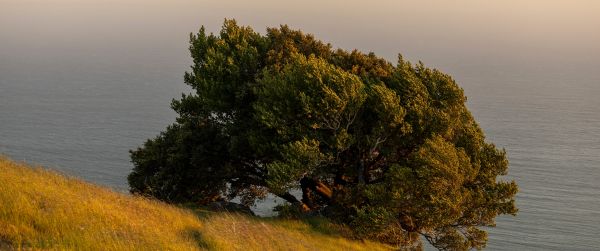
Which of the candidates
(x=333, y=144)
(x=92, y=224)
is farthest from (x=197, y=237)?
(x=333, y=144)

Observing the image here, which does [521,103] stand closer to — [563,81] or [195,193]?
[563,81]

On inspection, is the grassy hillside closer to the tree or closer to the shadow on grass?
the shadow on grass

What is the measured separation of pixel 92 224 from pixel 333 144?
18.0m

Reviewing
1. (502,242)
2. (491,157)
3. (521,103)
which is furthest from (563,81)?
(491,157)

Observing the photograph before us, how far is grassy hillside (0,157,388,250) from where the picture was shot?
39.0 ft

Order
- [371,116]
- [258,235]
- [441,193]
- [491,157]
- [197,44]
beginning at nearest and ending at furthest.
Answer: [258,235]
[441,193]
[371,116]
[491,157]
[197,44]

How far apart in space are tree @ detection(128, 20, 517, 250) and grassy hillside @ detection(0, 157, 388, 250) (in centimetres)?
768

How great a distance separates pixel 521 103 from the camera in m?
133

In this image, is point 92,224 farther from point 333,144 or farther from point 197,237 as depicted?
point 333,144

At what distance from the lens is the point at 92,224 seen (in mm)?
13625

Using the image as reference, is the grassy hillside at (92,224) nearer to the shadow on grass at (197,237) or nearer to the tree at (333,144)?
the shadow on grass at (197,237)

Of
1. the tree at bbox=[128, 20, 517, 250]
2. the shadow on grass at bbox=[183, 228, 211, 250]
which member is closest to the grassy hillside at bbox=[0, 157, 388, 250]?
the shadow on grass at bbox=[183, 228, 211, 250]

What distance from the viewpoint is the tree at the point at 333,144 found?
2939cm

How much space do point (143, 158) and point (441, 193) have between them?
18948 mm
